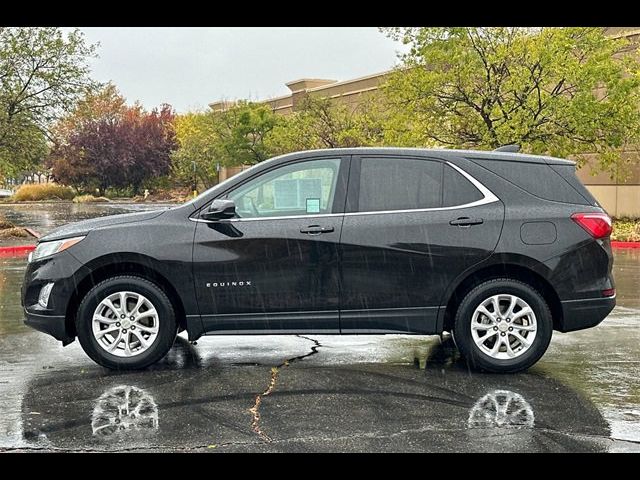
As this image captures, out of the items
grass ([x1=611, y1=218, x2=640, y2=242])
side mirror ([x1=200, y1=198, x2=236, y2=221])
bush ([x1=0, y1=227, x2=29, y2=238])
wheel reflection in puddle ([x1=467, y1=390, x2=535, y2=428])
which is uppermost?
side mirror ([x1=200, y1=198, x2=236, y2=221])

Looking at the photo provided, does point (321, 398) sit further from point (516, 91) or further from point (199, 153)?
point (199, 153)

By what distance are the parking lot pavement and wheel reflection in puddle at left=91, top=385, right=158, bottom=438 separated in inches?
0.5

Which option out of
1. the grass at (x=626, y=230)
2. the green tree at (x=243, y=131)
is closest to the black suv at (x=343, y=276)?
the grass at (x=626, y=230)

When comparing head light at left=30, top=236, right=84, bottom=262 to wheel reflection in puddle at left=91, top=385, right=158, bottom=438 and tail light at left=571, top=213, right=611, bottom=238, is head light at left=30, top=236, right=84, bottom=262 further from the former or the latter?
tail light at left=571, top=213, right=611, bottom=238

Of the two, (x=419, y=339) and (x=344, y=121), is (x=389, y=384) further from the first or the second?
(x=344, y=121)

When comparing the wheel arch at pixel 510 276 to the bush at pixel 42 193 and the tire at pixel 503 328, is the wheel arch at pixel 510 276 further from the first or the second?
the bush at pixel 42 193

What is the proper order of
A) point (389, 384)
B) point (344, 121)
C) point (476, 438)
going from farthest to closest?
point (344, 121) < point (389, 384) < point (476, 438)

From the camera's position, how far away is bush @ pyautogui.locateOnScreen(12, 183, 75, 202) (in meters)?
64.4

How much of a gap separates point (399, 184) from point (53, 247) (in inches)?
123

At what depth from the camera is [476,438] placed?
5086mm

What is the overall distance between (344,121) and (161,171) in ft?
133

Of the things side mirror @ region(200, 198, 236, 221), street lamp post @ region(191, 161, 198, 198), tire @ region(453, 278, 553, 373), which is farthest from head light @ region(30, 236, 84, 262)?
street lamp post @ region(191, 161, 198, 198)

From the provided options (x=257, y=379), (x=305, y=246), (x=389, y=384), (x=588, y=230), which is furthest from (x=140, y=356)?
(x=588, y=230)

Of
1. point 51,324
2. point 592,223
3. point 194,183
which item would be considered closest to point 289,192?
point 51,324
